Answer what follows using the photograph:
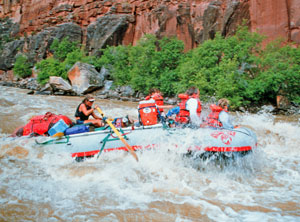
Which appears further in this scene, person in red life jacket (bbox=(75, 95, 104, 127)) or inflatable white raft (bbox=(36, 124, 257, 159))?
person in red life jacket (bbox=(75, 95, 104, 127))

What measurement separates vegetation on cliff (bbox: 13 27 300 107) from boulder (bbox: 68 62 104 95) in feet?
9.04

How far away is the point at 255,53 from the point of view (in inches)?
520

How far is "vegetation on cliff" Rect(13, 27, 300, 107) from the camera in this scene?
1113cm

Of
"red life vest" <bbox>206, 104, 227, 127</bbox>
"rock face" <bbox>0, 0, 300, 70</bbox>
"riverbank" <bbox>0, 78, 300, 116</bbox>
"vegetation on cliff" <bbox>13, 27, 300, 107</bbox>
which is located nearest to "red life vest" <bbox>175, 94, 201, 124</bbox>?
"red life vest" <bbox>206, 104, 227, 127</bbox>

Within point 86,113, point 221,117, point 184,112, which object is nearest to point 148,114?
point 184,112

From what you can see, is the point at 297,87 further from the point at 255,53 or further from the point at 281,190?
the point at 281,190

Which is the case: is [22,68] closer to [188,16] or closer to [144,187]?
[188,16]

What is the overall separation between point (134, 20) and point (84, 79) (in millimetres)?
9482

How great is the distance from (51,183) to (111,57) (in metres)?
18.5

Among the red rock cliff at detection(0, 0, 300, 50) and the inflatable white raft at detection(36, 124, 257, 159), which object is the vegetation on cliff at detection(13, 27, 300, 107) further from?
the inflatable white raft at detection(36, 124, 257, 159)

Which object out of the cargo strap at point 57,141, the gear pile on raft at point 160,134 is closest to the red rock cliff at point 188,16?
the gear pile on raft at point 160,134

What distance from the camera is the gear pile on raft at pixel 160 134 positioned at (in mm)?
4113

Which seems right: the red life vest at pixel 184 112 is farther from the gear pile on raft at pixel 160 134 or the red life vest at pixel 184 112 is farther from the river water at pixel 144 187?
the river water at pixel 144 187

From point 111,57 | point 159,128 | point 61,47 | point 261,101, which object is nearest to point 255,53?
point 261,101
